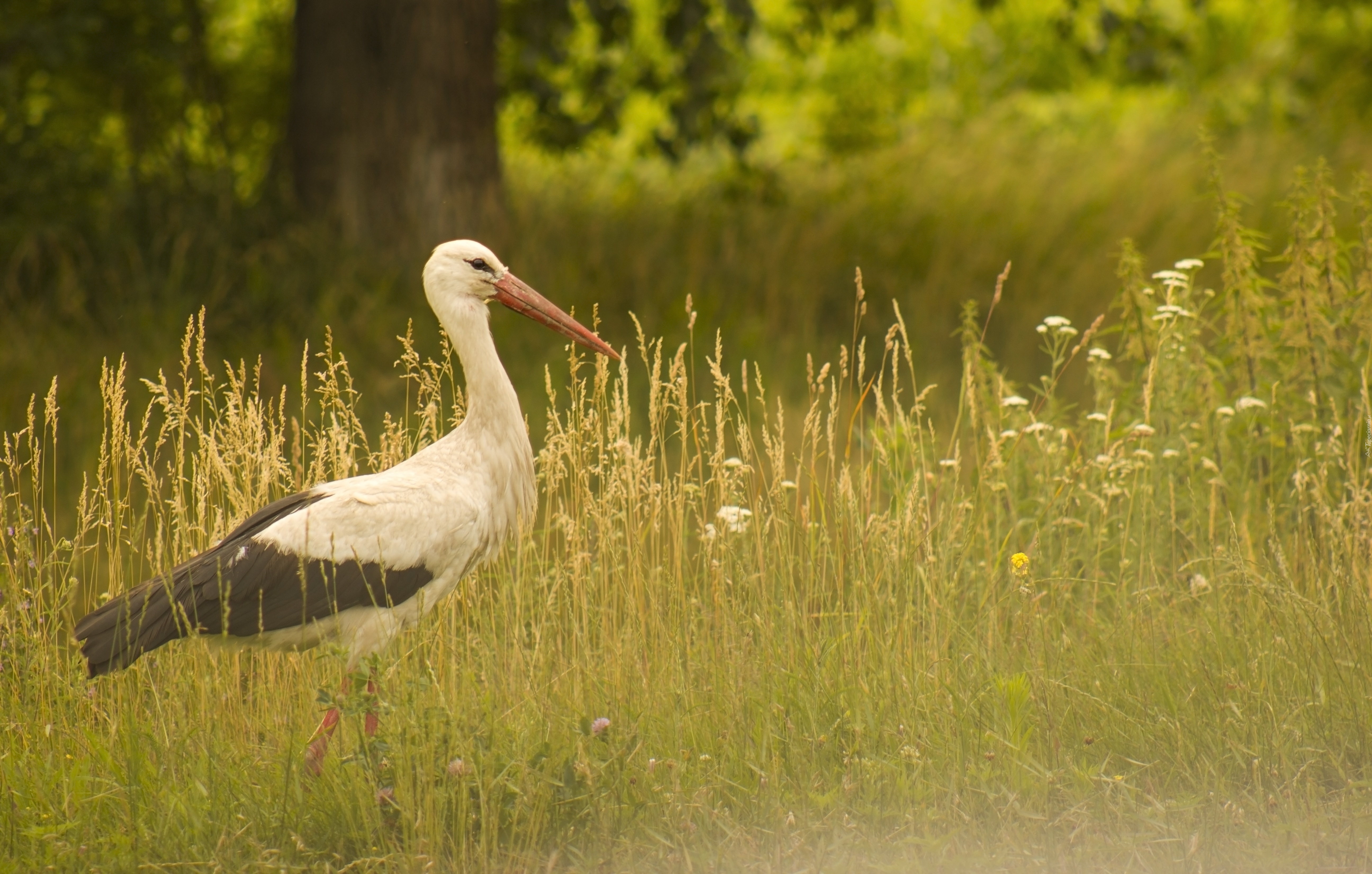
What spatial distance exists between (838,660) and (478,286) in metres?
1.74

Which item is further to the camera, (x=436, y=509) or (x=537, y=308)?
(x=537, y=308)

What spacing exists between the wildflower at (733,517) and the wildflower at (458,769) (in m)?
1.39

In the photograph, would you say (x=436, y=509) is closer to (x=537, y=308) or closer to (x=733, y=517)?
(x=537, y=308)

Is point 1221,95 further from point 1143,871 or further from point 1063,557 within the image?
point 1143,871

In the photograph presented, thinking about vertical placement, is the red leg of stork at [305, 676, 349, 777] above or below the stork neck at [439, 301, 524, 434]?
below

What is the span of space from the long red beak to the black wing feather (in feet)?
3.07

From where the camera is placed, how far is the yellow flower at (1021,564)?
4.46 meters

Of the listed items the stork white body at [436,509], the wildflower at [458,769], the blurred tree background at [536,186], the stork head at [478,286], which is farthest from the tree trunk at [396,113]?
the wildflower at [458,769]

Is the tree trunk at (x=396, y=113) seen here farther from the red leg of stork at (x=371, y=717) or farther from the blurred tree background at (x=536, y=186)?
the red leg of stork at (x=371, y=717)

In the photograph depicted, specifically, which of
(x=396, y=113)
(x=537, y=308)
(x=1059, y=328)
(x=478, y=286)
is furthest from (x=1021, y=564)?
(x=396, y=113)

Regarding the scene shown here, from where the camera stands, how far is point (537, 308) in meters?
4.70

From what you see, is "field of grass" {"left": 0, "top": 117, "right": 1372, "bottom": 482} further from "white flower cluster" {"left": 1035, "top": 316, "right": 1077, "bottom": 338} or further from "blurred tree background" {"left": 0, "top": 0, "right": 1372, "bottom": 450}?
"white flower cluster" {"left": 1035, "top": 316, "right": 1077, "bottom": 338}

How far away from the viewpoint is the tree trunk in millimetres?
9094

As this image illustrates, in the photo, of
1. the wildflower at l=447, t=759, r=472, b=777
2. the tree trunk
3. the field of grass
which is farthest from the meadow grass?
the tree trunk
